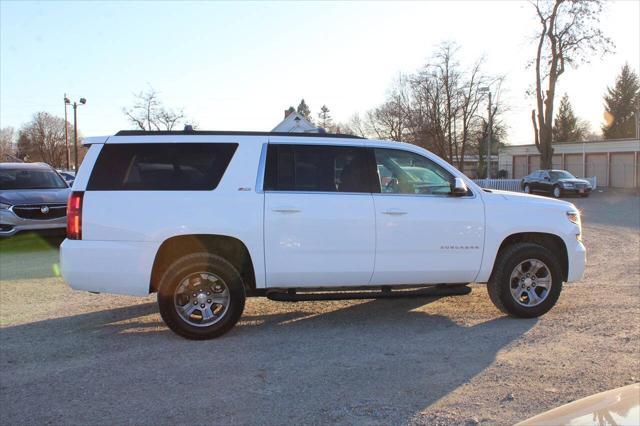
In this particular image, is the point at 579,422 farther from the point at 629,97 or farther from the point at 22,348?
→ the point at 629,97

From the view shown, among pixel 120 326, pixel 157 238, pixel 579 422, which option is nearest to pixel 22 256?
pixel 120 326

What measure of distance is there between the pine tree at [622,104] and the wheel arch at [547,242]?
75.9m

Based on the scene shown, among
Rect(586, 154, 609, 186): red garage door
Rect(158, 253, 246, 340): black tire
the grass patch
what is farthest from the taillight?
Rect(586, 154, 609, 186): red garage door

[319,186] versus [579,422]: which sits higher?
[319,186]

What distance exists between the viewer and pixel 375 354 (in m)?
5.09

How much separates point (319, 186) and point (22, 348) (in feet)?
10.8

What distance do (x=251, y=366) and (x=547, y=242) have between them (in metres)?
3.66

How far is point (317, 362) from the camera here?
4.89 m

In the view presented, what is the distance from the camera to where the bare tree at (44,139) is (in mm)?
69769

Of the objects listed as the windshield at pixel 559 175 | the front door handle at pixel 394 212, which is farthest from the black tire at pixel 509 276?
the windshield at pixel 559 175

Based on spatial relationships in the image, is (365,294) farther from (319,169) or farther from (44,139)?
(44,139)

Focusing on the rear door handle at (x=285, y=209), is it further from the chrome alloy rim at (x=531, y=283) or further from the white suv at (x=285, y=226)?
the chrome alloy rim at (x=531, y=283)

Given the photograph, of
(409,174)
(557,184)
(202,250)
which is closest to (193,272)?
(202,250)

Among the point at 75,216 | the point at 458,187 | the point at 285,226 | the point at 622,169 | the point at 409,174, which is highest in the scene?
the point at 622,169
